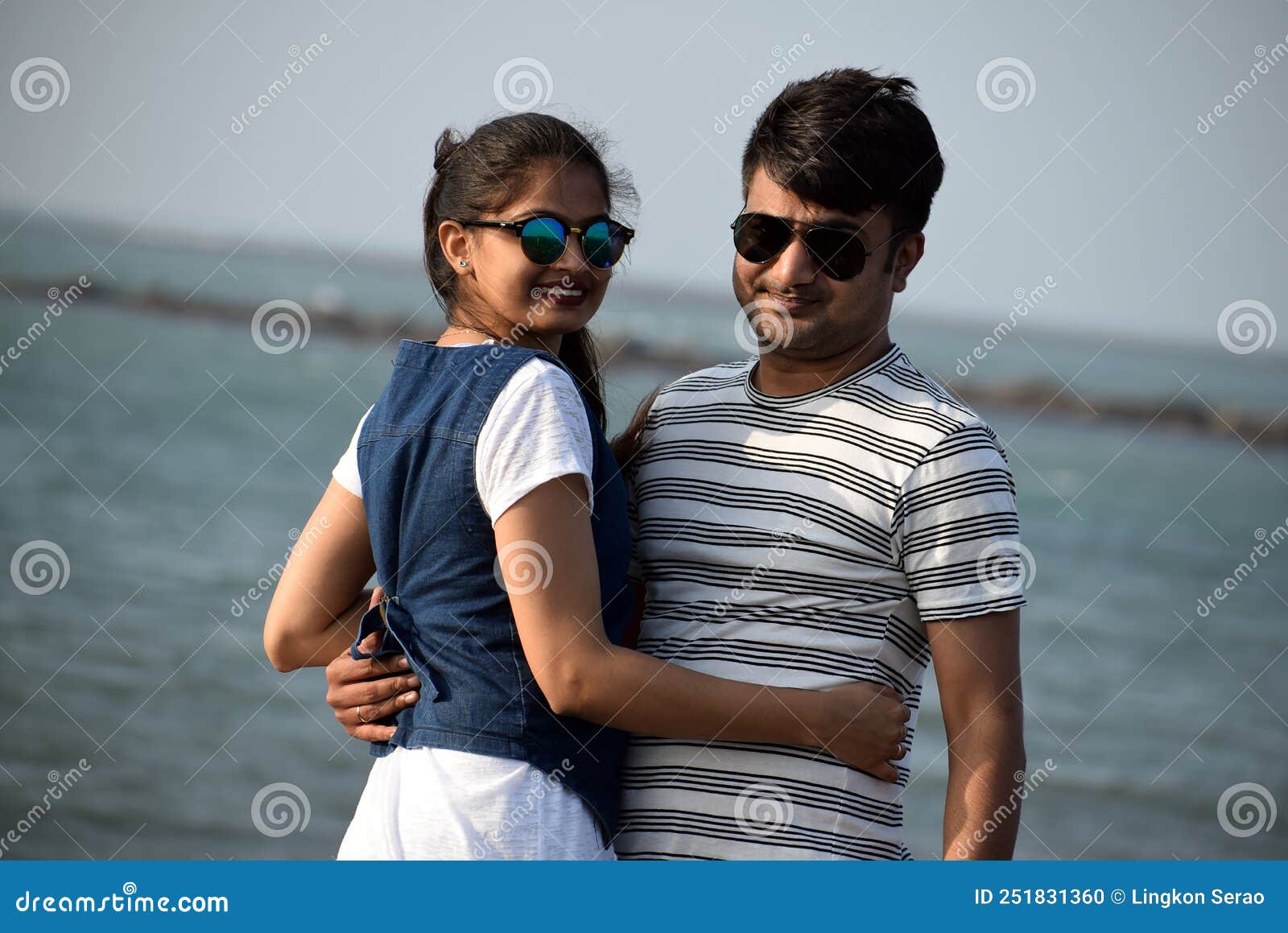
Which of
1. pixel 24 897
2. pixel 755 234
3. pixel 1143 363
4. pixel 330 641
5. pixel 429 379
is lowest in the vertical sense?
pixel 24 897

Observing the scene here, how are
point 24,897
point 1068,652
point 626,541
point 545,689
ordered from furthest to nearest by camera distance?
point 1068,652, point 24,897, point 626,541, point 545,689

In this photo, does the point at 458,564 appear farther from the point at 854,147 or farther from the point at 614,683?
the point at 854,147

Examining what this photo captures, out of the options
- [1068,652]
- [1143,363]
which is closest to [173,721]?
[1068,652]

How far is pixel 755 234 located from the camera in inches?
99.1

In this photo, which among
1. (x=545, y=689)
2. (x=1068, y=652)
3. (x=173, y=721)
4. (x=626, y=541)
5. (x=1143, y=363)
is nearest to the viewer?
(x=545, y=689)

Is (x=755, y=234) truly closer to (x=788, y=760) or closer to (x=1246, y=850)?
(x=788, y=760)

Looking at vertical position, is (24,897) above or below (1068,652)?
below

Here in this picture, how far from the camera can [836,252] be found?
2449 mm

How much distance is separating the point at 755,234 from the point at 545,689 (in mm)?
1027
